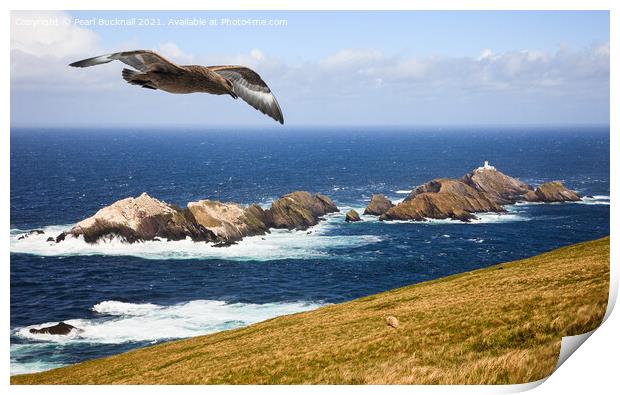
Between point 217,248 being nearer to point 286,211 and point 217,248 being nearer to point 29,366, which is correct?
point 286,211

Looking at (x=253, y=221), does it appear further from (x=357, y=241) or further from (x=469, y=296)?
(x=469, y=296)

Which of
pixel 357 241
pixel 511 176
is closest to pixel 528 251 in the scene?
pixel 511 176

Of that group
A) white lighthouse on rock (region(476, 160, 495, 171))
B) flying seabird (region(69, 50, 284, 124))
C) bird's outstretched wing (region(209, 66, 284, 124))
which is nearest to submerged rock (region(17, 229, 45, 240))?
flying seabird (region(69, 50, 284, 124))

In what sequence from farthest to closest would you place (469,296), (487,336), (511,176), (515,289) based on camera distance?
(511,176)
(469,296)
(515,289)
(487,336)

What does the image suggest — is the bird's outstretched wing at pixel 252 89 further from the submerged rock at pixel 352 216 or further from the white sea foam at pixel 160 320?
the submerged rock at pixel 352 216

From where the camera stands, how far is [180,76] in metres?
12.1

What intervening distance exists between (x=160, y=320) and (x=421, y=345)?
13834mm

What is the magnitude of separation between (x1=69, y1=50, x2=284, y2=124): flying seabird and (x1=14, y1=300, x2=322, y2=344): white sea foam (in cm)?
1001

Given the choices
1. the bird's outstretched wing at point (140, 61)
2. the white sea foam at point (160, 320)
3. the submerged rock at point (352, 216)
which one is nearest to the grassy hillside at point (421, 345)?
the white sea foam at point (160, 320)

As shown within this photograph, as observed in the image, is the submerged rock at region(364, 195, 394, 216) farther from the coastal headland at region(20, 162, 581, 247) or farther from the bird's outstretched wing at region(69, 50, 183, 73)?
the bird's outstretched wing at region(69, 50, 183, 73)

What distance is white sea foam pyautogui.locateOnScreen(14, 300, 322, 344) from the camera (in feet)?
74.3

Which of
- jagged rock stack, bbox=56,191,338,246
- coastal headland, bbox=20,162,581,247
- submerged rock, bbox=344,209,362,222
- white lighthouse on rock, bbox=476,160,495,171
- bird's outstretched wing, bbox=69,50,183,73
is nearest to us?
bird's outstretched wing, bbox=69,50,183,73
